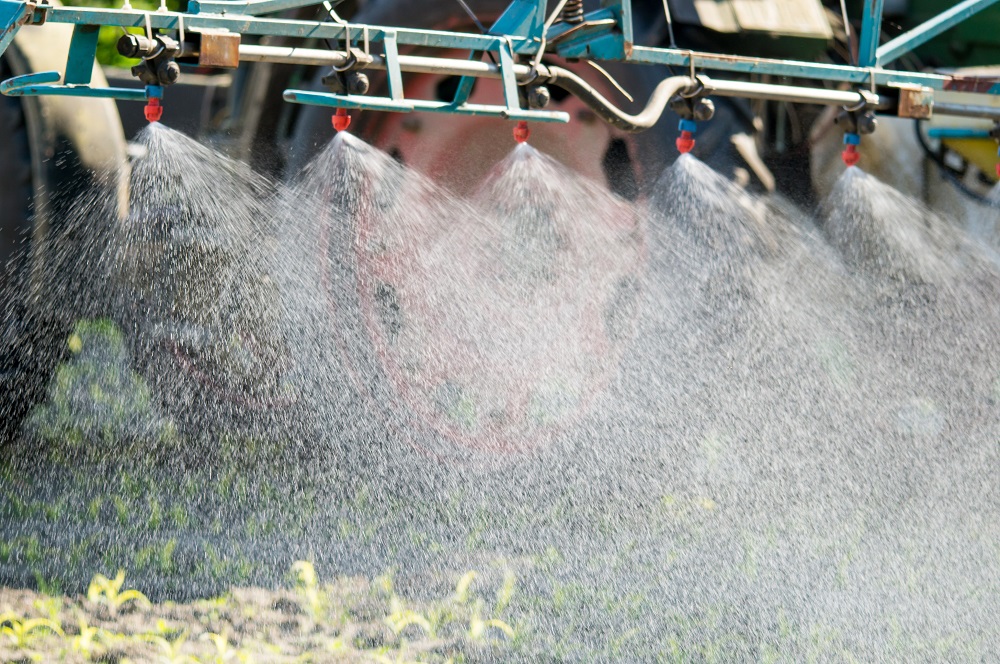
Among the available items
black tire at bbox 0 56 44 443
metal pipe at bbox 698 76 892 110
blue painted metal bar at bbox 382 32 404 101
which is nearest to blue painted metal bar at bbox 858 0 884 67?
metal pipe at bbox 698 76 892 110

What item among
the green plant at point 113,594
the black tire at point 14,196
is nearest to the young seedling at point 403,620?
the green plant at point 113,594

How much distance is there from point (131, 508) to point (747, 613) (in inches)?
83.5

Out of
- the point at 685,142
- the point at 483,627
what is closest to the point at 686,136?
the point at 685,142

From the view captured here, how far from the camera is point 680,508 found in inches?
168

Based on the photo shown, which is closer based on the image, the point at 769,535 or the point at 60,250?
the point at 60,250

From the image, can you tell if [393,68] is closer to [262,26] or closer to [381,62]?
[381,62]

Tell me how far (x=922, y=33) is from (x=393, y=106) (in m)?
1.92

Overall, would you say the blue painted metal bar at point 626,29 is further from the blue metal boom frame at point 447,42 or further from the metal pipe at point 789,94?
the metal pipe at point 789,94

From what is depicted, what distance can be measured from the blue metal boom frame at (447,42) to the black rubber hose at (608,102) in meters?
0.09

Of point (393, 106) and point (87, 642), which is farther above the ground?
point (393, 106)

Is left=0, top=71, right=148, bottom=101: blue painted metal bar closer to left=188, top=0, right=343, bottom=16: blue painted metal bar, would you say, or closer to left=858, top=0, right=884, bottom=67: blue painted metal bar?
left=188, top=0, right=343, bottom=16: blue painted metal bar

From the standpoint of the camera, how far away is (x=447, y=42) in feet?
10.7

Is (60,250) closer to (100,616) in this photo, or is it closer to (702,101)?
(100,616)

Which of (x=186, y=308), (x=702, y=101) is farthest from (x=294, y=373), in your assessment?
(x=702, y=101)
